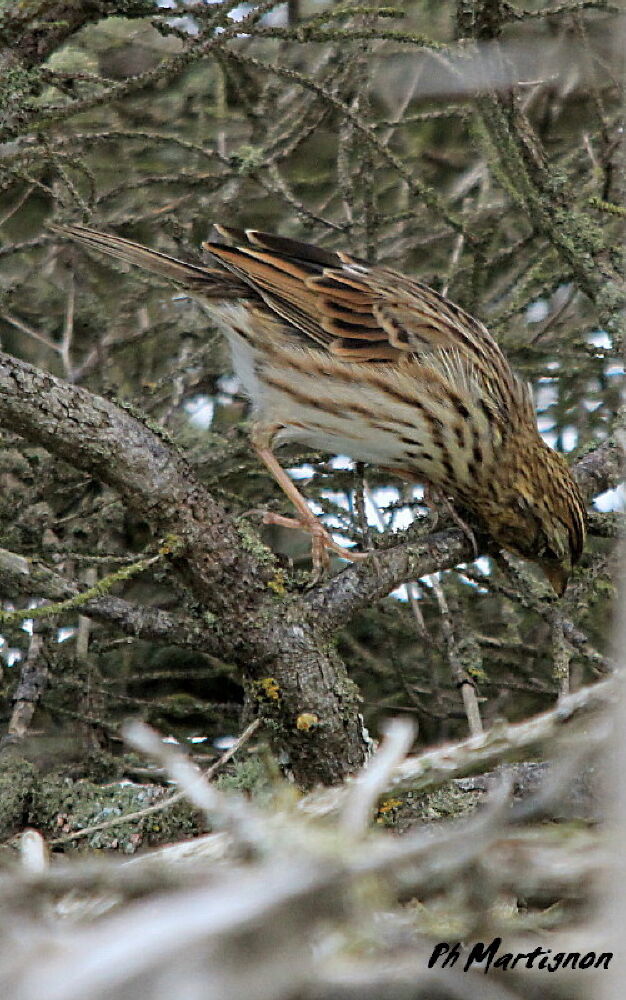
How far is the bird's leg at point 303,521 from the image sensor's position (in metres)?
3.64

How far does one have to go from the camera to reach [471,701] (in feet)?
10.9

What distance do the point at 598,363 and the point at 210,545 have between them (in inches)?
75.8

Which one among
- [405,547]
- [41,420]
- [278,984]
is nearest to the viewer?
[278,984]

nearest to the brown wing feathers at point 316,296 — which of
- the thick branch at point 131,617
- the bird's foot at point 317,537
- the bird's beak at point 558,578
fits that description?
the bird's foot at point 317,537

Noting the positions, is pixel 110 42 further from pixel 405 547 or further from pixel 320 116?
pixel 405 547

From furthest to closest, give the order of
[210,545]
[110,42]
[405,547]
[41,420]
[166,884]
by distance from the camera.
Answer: [110,42] → [405,547] → [210,545] → [41,420] → [166,884]

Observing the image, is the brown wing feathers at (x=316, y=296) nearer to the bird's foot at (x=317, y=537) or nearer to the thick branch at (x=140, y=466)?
the bird's foot at (x=317, y=537)

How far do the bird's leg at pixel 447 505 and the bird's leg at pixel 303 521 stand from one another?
35cm

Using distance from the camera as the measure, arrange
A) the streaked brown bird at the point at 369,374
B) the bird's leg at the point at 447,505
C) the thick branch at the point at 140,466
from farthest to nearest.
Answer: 1. the streaked brown bird at the point at 369,374
2. the bird's leg at the point at 447,505
3. the thick branch at the point at 140,466

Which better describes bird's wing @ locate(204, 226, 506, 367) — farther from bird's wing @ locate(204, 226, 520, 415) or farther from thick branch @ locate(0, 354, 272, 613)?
thick branch @ locate(0, 354, 272, 613)

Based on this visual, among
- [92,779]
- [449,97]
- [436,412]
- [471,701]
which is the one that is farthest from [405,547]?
[449,97]

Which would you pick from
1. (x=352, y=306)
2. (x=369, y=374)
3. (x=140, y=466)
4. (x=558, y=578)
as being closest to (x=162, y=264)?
(x=352, y=306)

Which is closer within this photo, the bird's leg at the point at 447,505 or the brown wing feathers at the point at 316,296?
the bird's leg at the point at 447,505

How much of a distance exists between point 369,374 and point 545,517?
80 centimetres
